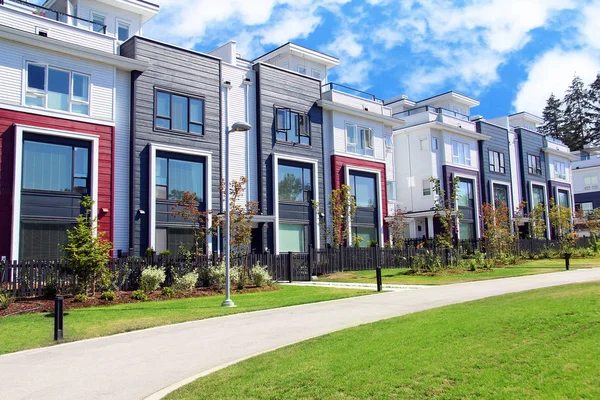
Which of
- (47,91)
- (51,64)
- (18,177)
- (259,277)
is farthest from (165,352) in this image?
(51,64)

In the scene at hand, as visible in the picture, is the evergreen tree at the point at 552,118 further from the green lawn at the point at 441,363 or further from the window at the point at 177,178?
the green lawn at the point at 441,363

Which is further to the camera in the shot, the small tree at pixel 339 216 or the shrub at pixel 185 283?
the small tree at pixel 339 216

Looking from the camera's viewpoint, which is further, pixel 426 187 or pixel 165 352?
pixel 426 187

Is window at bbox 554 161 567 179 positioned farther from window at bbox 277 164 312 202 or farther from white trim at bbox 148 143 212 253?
white trim at bbox 148 143 212 253

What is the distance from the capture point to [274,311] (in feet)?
47.1

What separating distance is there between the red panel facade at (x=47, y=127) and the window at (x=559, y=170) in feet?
153

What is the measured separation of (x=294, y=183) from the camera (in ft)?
104

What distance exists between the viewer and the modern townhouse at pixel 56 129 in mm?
21750

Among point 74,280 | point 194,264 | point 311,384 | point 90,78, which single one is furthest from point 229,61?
point 311,384

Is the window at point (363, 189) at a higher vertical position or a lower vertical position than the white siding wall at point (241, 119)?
lower

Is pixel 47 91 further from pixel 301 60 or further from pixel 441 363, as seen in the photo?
pixel 441 363

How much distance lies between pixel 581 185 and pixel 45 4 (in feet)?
211

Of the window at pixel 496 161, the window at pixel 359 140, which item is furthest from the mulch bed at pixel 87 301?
the window at pixel 496 161

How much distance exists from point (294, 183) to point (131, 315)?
18.4 m
